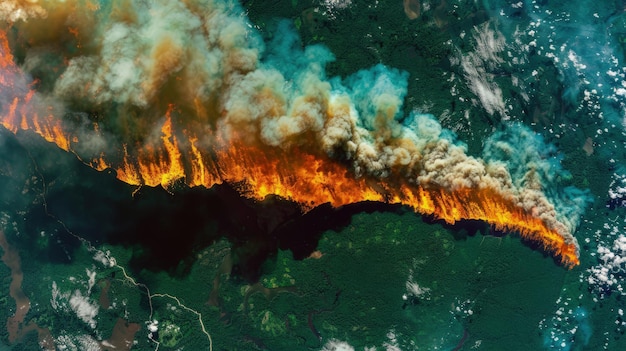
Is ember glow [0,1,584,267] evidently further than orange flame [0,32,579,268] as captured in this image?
No

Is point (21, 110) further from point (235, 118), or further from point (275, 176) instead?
point (275, 176)

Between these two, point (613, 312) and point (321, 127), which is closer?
point (321, 127)

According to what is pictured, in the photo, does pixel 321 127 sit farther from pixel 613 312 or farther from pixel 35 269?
pixel 613 312

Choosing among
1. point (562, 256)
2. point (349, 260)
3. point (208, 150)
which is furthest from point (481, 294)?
point (208, 150)

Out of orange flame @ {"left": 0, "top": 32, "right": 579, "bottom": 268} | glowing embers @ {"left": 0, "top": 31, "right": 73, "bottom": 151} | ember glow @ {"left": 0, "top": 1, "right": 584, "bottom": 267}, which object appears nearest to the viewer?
ember glow @ {"left": 0, "top": 1, "right": 584, "bottom": 267}

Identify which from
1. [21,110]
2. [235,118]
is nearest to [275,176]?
[235,118]
